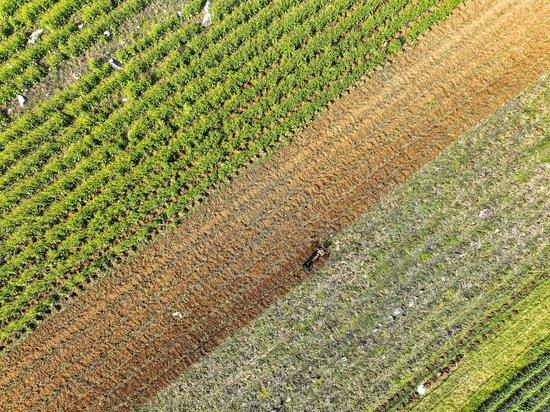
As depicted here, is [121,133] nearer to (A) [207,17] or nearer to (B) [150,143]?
(B) [150,143]

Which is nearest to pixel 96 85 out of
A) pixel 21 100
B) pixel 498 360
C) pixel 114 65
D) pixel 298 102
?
pixel 114 65

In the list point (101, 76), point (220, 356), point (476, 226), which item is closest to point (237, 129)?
point (101, 76)

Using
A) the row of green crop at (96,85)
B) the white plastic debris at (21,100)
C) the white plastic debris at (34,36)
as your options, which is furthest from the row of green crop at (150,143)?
the white plastic debris at (34,36)

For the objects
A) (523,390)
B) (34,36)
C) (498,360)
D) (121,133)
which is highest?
(34,36)

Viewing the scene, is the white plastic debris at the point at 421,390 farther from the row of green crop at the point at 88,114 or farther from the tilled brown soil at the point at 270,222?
the row of green crop at the point at 88,114

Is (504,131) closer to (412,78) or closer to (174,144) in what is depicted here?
(412,78)

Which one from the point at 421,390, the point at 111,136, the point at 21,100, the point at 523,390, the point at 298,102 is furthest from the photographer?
the point at 298,102
